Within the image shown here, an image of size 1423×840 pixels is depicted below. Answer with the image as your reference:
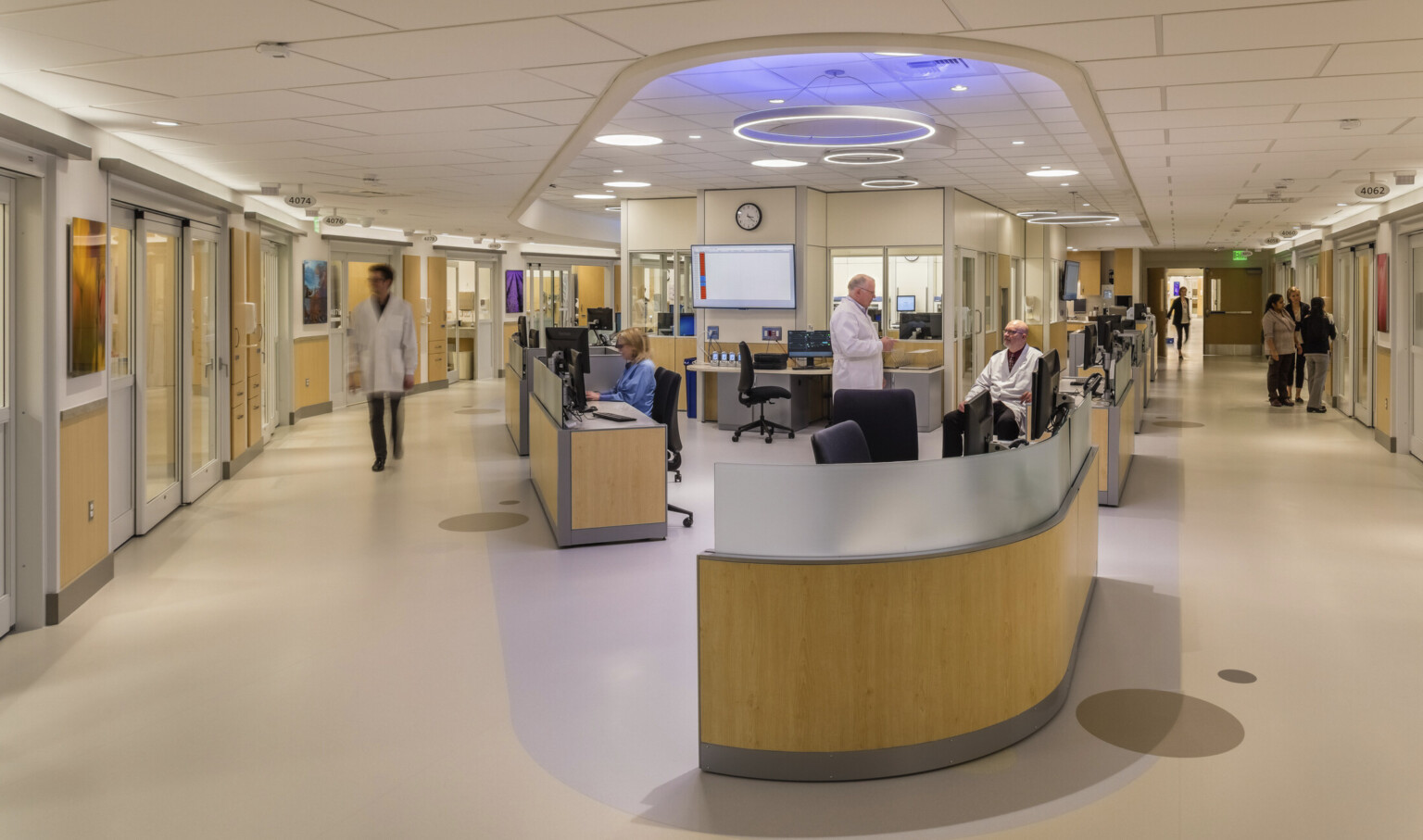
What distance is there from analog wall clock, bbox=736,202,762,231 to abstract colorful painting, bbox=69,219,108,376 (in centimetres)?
782

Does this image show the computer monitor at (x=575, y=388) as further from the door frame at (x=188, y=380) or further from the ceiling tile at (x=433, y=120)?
the door frame at (x=188, y=380)

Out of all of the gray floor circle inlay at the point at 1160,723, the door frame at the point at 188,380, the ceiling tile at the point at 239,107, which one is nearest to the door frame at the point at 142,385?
the door frame at the point at 188,380

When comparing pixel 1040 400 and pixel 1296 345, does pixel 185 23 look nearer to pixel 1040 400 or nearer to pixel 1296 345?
pixel 1040 400

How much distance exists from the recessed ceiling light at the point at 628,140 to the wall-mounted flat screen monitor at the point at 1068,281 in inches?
537

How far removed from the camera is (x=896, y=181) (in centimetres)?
1190

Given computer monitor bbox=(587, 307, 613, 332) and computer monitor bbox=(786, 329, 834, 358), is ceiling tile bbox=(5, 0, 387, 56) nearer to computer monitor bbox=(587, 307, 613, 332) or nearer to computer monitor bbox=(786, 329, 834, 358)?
computer monitor bbox=(786, 329, 834, 358)

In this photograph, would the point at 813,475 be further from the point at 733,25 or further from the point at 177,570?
the point at 177,570

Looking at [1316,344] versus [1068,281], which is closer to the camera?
[1316,344]

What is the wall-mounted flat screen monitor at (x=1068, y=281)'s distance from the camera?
20.7 metres

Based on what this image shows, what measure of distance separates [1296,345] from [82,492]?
49.8 feet

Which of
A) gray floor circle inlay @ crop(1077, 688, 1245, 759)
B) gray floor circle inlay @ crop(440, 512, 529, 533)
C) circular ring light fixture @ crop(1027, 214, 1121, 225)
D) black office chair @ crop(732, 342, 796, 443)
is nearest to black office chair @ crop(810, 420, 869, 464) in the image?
gray floor circle inlay @ crop(1077, 688, 1245, 759)

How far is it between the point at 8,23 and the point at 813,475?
3392mm

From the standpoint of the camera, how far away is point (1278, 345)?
599 inches

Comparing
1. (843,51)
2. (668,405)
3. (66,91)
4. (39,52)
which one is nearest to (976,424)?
(843,51)
